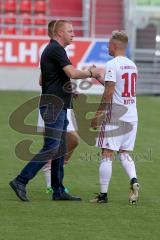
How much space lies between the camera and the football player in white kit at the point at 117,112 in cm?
903

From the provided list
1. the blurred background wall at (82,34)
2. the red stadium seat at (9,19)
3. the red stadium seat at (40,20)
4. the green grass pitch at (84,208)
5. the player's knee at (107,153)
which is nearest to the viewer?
the green grass pitch at (84,208)

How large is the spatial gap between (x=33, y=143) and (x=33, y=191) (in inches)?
181

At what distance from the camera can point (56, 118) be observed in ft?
30.3

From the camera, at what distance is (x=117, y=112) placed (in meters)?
9.19

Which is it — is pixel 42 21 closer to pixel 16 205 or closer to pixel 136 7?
pixel 136 7

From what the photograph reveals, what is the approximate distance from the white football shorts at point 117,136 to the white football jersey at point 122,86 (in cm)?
10

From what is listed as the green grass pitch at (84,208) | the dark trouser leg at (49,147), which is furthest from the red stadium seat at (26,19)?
the dark trouser leg at (49,147)

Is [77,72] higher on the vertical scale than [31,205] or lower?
higher

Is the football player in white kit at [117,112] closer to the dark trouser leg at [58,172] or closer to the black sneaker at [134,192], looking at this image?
the black sneaker at [134,192]

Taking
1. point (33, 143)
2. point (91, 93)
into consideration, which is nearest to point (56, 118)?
point (33, 143)

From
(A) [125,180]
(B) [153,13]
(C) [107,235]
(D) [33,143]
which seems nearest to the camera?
(C) [107,235]

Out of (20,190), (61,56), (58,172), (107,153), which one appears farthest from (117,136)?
(20,190)

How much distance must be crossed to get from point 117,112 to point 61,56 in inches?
35.0

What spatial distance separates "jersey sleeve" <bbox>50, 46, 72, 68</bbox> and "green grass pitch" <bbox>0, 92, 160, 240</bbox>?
158cm
